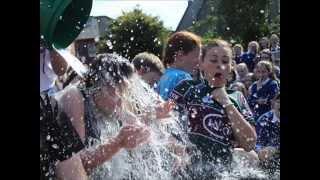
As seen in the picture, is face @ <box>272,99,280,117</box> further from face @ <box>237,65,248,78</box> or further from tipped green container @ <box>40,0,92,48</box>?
tipped green container @ <box>40,0,92,48</box>

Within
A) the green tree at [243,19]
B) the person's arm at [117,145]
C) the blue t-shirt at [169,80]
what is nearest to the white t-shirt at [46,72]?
the person's arm at [117,145]

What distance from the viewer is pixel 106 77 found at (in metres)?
3.83

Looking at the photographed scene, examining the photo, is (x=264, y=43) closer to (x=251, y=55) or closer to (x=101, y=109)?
(x=251, y=55)

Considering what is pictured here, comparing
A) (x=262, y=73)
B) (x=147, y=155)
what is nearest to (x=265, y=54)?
(x=262, y=73)

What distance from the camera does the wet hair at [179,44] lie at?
3.83 metres

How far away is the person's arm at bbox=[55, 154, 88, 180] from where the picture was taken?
3.84m

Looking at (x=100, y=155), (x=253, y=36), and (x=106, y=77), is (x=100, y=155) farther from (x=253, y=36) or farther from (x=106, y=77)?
(x=253, y=36)

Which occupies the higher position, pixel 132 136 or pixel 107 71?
pixel 107 71

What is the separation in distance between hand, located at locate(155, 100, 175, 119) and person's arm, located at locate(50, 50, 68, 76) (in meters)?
0.55

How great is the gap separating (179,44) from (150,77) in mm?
241

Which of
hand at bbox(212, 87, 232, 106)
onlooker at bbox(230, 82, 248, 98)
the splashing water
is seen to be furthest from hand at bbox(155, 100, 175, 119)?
onlooker at bbox(230, 82, 248, 98)

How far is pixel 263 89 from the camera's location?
3.82 metres
